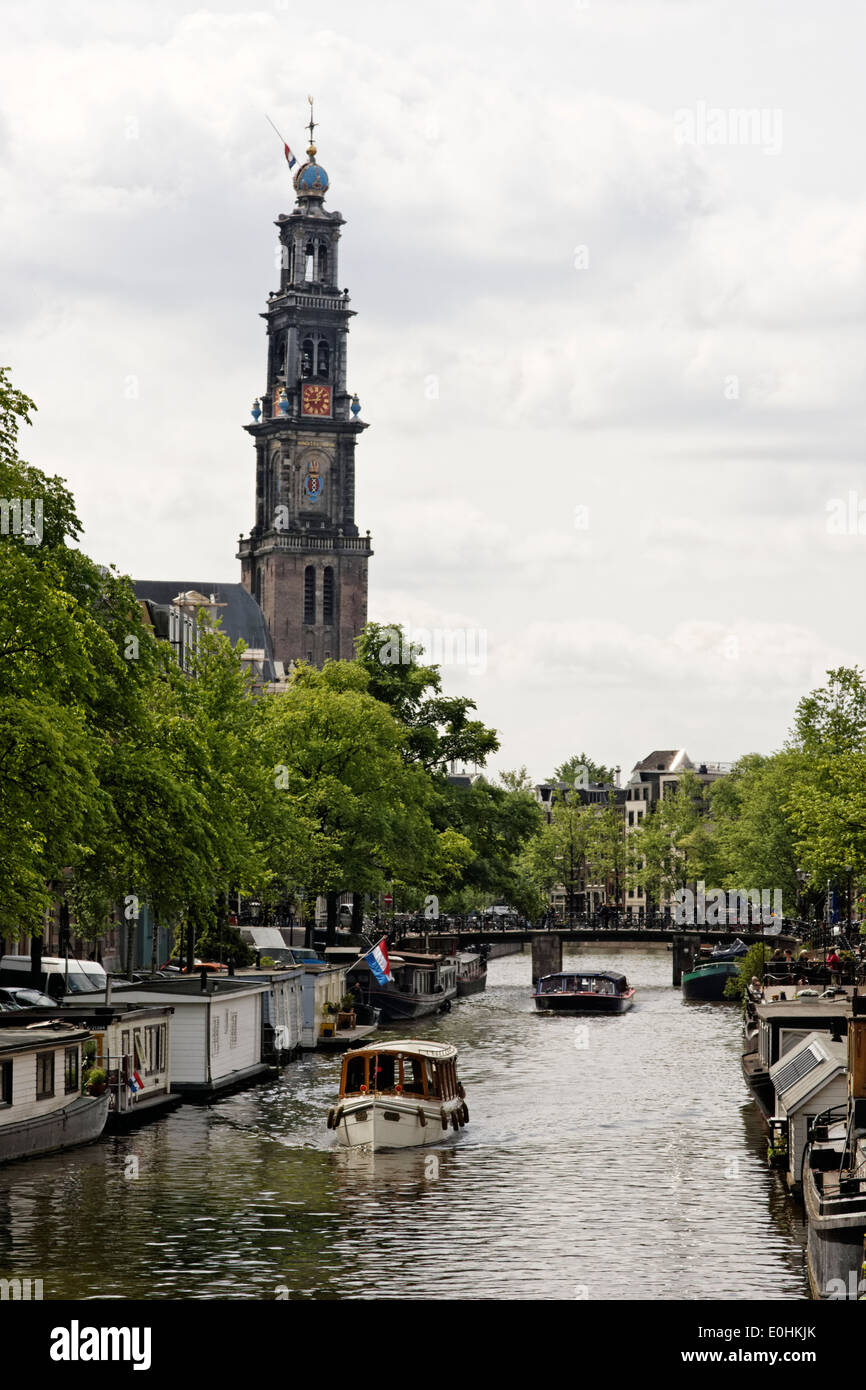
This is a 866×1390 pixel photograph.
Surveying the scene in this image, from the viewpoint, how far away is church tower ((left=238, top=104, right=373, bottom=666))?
179m

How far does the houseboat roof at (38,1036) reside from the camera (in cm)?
4025

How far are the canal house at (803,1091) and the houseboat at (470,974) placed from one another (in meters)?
62.9

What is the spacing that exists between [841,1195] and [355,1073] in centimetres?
2361

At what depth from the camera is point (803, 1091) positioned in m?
38.6

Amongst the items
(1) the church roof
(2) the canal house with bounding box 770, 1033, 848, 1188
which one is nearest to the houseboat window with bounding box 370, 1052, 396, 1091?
(2) the canal house with bounding box 770, 1033, 848, 1188

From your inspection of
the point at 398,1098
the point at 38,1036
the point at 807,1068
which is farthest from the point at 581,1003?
the point at 38,1036

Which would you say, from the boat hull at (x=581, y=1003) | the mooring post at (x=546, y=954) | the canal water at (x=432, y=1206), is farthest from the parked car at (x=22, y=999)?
the mooring post at (x=546, y=954)

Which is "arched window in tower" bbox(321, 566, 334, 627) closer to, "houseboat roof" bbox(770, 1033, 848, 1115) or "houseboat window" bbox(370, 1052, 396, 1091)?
"houseboat window" bbox(370, 1052, 396, 1091)

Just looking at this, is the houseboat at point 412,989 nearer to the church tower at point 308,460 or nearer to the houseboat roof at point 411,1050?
the houseboat roof at point 411,1050

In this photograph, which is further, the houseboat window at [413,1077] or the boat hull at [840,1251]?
the houseboat window at [413,1077]

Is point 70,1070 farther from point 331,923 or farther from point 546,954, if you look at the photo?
point 546,954

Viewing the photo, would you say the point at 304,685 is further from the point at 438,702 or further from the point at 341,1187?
the point at 341,1187

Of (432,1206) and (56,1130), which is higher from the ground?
A: (56,1130)

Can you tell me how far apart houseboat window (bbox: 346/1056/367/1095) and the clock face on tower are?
137665 mm
